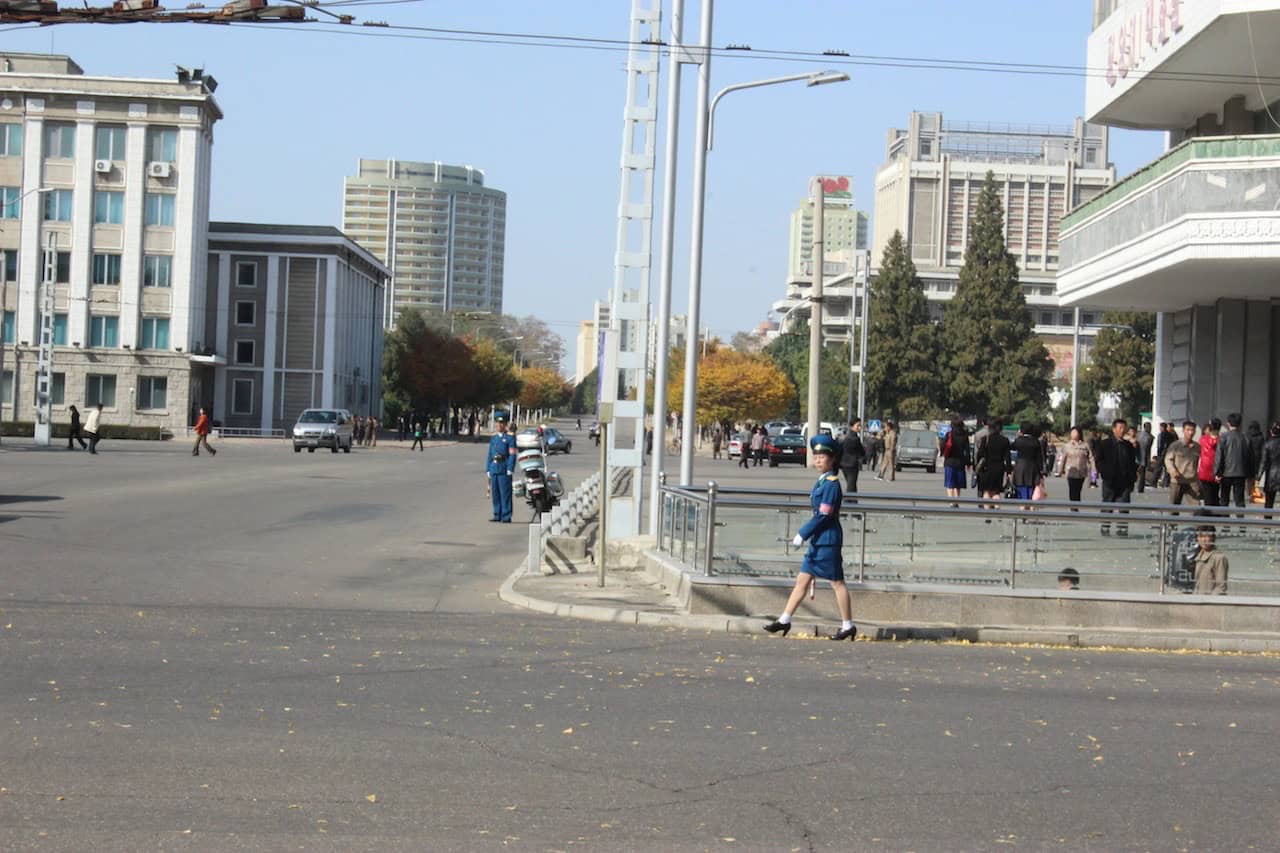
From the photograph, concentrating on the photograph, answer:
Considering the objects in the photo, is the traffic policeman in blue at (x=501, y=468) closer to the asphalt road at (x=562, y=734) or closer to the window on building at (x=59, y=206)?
the asphalt road at (x=562, y=734)

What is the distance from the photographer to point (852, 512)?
627 inches

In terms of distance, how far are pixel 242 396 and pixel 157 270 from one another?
1356 cm

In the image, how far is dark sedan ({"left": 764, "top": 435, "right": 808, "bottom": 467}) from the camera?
221 feet

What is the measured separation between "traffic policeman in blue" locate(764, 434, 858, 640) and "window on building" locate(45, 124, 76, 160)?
8082cm

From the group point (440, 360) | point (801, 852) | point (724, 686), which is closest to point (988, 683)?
point (724, 686)

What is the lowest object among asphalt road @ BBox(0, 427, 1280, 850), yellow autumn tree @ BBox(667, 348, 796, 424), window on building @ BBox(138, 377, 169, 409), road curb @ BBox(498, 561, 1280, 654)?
road curb @ BBox(498, 561, 1280, 654)

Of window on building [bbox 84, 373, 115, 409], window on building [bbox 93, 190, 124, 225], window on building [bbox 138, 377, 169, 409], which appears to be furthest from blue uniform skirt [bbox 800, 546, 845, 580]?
window on building [bbox 84, 373, 115, 409]

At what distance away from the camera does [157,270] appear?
291 feet

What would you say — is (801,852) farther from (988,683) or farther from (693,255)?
(693,255)

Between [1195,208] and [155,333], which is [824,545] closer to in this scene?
[1195,208]

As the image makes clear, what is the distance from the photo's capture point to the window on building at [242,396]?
10019cm

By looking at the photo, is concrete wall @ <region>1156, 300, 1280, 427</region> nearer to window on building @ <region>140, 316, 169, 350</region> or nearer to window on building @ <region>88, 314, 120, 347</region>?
window on building @ <region>140, 316, 169, 350</region>

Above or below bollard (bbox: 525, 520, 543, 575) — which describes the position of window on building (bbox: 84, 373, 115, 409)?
above

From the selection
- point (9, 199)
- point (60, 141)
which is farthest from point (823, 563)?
point (9, 199)
